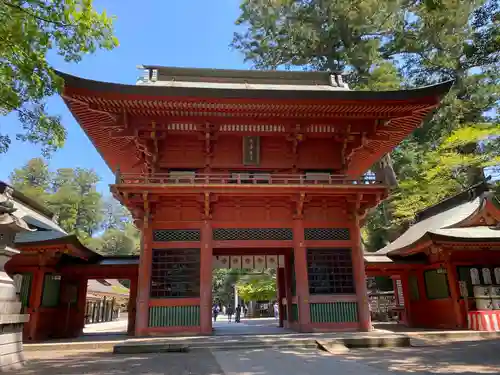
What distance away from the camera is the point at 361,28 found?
27.6 meters

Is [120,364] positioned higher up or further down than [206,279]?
further down

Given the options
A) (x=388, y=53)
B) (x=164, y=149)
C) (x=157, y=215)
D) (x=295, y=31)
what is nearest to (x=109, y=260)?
(x=157, y=215)

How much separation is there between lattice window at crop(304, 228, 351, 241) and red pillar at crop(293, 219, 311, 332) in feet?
1.15

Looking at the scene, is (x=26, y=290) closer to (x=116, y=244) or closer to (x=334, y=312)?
(x=334, y=312)

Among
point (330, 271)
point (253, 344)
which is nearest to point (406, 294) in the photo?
point (330, 271)

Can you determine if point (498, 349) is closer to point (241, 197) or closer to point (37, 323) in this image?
point (241, 197)

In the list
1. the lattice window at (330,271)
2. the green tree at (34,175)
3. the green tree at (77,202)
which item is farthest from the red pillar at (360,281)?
the green tree at (34,175)

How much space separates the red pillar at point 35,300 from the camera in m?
Result: 13.6

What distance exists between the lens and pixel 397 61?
98.4ft

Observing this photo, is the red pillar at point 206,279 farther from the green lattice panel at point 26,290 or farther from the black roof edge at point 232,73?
the black roof edge at point 232,73

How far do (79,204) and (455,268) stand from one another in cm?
5757

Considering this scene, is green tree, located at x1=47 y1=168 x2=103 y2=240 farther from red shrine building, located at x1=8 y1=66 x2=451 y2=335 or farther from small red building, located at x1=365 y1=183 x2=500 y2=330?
small red building, located at x1=365 y1=183 x2=500 y2=330

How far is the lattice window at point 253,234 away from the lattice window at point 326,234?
0.68m

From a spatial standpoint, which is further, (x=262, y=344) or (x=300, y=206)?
(x=300, y=206)
